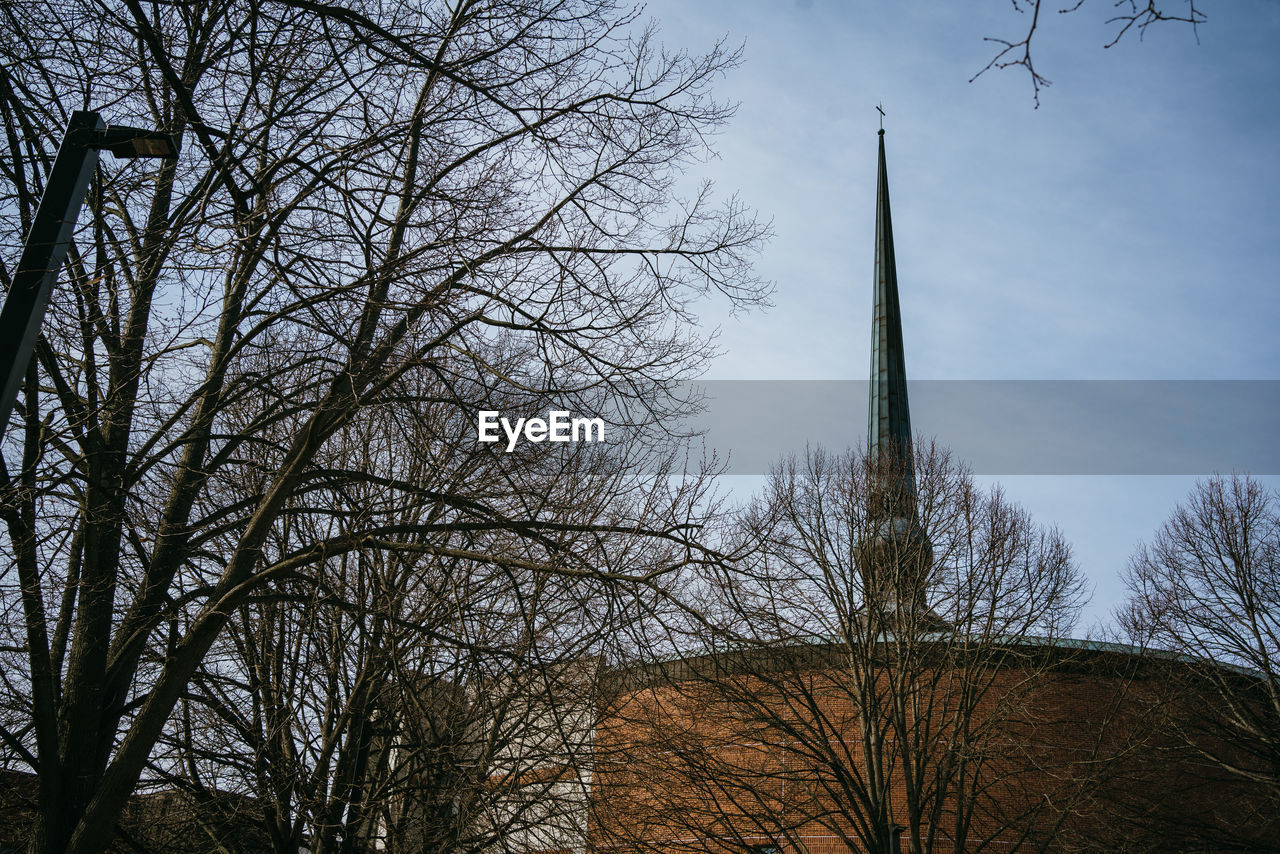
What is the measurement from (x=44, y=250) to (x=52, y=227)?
0.52 ft

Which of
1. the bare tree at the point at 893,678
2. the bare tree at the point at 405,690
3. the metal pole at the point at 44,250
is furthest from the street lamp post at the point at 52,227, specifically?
the bare tree at the point at 893,678

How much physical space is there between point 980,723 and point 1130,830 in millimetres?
3444

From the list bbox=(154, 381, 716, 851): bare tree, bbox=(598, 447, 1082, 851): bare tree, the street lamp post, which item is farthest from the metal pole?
bbox=(598, 447, 1082, 851): bare tree

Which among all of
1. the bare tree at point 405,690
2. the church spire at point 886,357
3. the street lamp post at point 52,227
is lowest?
the bare tree at point 405,690

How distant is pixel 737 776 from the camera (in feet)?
53.4

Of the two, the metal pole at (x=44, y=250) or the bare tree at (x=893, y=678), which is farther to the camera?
the bare tree at (x=893, y=678)

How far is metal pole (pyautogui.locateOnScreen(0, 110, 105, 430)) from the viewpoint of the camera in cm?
485

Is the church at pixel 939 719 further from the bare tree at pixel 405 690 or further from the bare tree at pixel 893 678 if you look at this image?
the bare tree at pixel 405 690

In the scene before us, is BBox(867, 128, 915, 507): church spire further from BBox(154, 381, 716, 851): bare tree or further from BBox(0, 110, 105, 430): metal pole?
BBox(0, 110, 105, 430): metal pole

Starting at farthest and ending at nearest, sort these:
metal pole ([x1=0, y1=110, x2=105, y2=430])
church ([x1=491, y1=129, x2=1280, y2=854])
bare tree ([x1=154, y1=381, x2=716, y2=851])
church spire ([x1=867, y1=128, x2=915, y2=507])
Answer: church spire ([x1=867, y1=128, x2=915, y2=507]) < church ([x1=491, y1=129, x2=1280, y2=854]) < bare tree ([x1=154, y1=381, x2=716, y2=851]) < metal pole ([x1=0, y1=110, x2=105, y2=430])

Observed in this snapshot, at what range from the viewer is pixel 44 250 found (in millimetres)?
5133

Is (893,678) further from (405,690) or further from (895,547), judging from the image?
(405,690)

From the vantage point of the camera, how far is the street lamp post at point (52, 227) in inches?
191

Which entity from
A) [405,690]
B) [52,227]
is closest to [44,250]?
[52,227]
